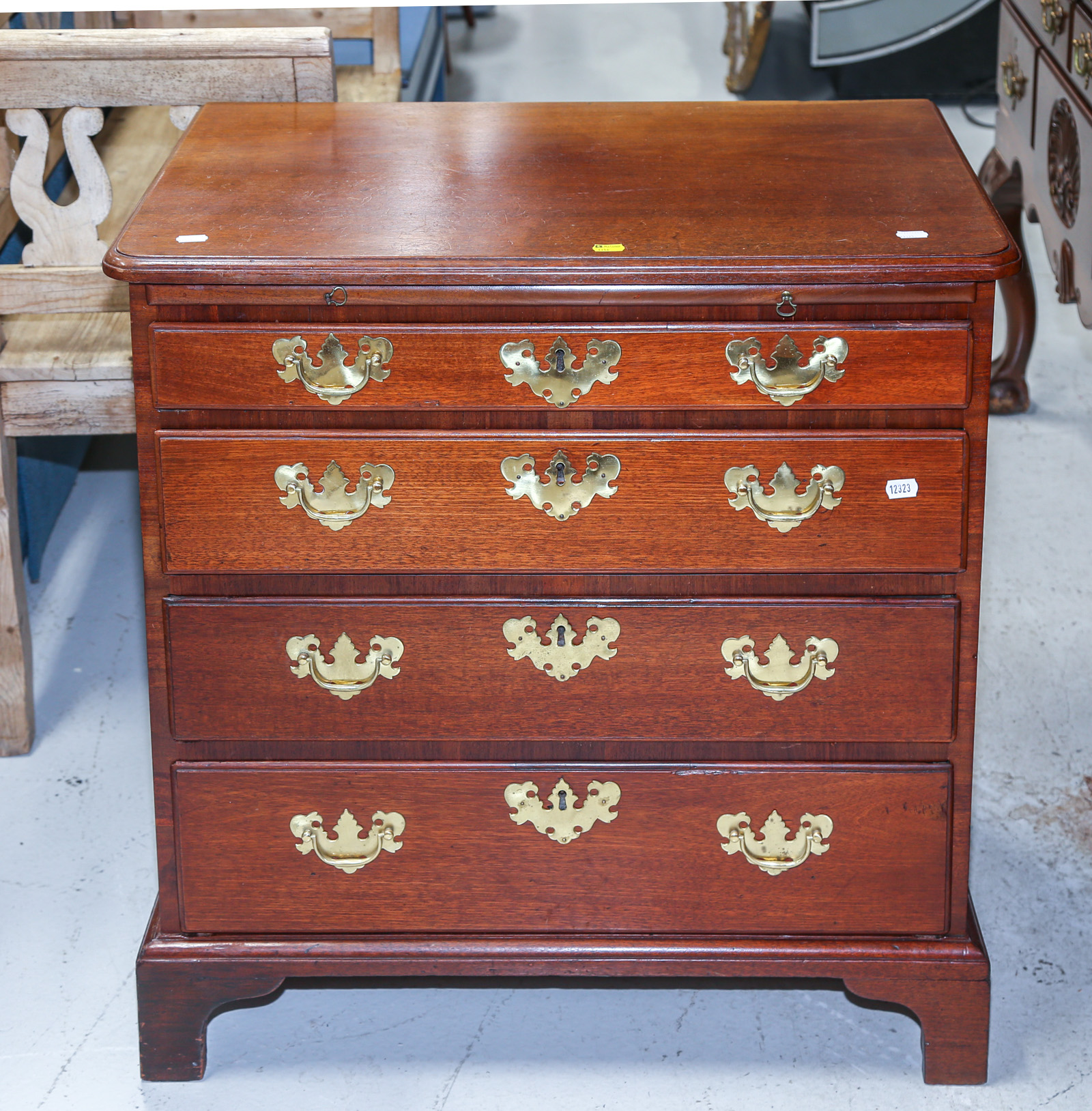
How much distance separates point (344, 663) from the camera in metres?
1.92

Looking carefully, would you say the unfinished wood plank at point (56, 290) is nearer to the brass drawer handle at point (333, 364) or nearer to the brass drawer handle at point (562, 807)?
the brass drawer handle at point (333, 364)

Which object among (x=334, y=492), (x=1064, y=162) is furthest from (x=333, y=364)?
(x=1064, y=162)

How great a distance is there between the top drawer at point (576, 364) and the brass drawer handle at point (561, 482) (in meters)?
0.06

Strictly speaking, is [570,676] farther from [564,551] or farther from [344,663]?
[344,663]

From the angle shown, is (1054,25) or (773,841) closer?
(773,841)

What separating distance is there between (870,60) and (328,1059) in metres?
4.75

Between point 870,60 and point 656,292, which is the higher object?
point 656,292

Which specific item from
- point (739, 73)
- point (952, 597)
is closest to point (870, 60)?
point (739, 73)

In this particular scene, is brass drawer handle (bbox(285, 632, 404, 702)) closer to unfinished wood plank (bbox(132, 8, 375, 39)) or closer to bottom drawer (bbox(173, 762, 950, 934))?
bottom drawer (bbox(173, 762, 950, 934))

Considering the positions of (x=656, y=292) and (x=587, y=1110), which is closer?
(x=656, y=292)

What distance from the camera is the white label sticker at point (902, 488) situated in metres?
1.82

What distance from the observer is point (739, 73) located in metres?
6.20

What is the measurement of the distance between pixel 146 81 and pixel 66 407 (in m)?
0.55

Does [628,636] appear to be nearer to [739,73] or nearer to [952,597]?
[952,597]
